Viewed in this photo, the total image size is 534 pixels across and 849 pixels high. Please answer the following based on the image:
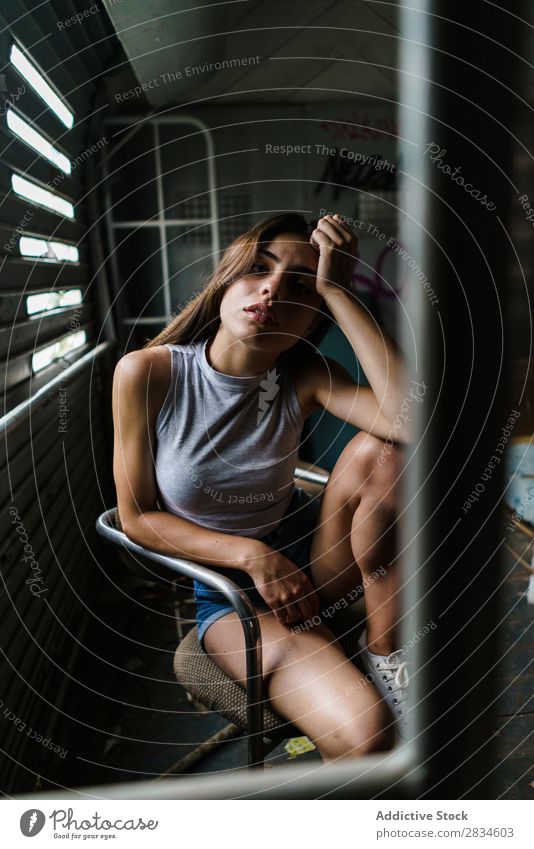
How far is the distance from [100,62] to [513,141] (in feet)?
1.21

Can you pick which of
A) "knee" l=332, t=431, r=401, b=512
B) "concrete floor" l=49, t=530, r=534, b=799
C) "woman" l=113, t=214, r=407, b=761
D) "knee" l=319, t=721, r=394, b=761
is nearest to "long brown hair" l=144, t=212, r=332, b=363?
"woman" l=113, t=214, r=407, b=761

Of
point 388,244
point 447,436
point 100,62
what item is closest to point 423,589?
point 447,436

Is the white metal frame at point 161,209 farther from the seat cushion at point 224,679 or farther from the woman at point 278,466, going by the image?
the seat cushion at point 224,679

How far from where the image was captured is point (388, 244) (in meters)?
0.61

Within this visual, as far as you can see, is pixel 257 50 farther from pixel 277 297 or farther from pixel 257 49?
pixel 277 297

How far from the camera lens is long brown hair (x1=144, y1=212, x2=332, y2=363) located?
24.1 inches

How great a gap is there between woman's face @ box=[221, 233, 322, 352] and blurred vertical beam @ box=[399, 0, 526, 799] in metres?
0.09

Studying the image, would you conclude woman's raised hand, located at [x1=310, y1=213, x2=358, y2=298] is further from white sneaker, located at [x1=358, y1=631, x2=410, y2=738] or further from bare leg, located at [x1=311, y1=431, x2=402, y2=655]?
white sneaker, located at [x1=358, y1=631, x2=410, y2=738]

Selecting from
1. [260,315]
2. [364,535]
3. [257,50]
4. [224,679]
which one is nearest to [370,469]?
[364,535]

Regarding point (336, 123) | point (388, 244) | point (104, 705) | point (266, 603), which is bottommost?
point (104, 705)

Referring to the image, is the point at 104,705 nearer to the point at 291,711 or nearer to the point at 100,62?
the point at 291,711

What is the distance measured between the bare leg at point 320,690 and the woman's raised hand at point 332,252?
0.34 metres

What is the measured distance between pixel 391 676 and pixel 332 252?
0.43 m

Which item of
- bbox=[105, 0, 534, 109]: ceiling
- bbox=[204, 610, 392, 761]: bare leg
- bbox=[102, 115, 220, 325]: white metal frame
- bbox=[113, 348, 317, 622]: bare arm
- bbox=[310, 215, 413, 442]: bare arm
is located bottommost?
bbox=[204, 610, 392, 761]: bare leg
